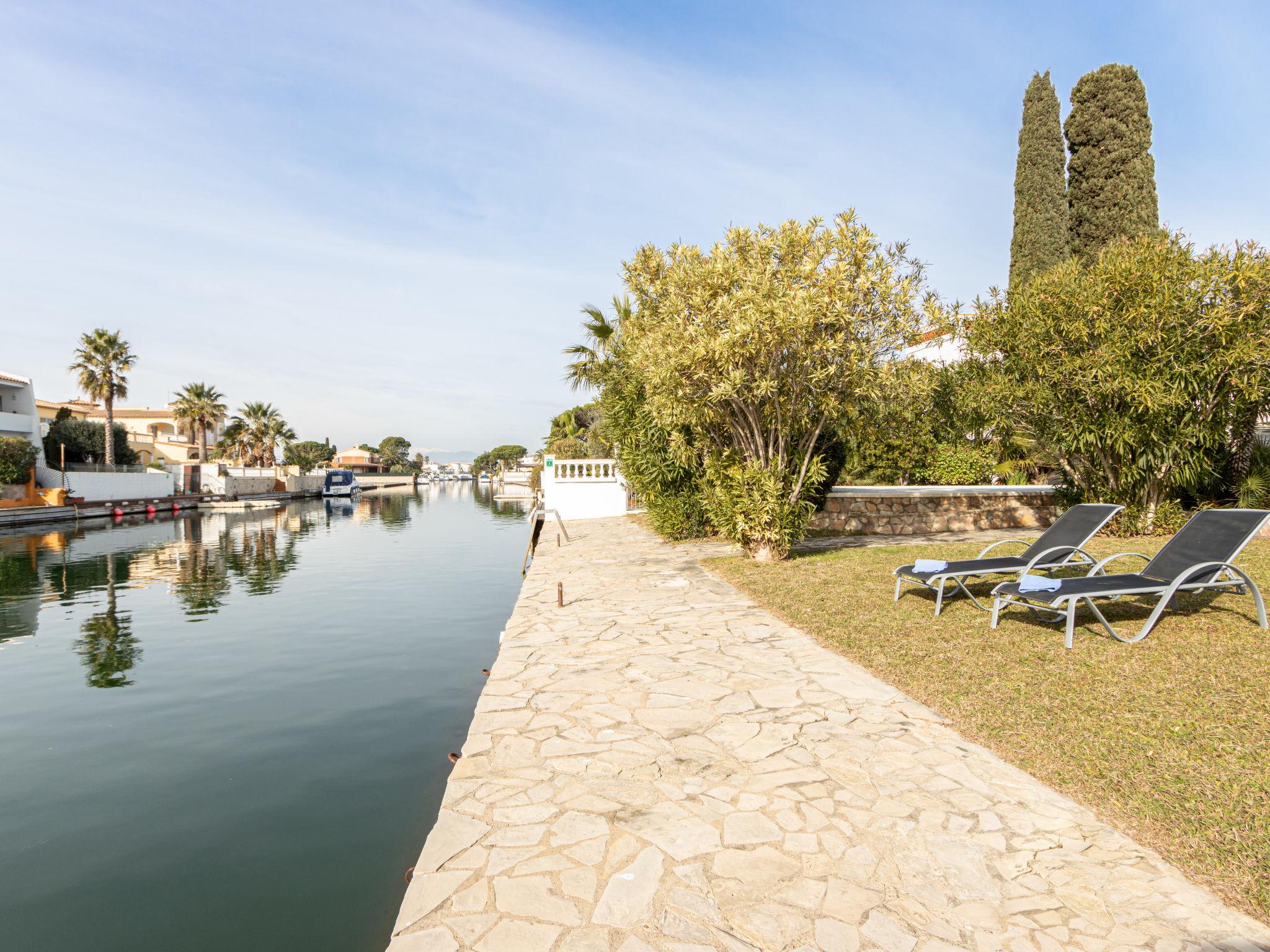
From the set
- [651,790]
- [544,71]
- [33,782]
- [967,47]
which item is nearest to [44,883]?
[33,782]

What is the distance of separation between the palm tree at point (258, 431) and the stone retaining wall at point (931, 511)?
6599 centimetres

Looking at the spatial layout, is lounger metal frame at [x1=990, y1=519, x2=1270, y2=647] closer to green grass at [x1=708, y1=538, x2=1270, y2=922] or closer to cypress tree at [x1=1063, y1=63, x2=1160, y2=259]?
green grass at [x1=708, y1=538, x2=1270, y2=922]

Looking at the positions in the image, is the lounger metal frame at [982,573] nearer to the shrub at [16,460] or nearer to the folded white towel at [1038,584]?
the folded white towel at [1038,584]

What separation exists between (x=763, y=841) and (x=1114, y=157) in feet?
105

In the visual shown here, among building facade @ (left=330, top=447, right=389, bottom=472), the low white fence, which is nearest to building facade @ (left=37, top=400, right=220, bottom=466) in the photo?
the low white fence

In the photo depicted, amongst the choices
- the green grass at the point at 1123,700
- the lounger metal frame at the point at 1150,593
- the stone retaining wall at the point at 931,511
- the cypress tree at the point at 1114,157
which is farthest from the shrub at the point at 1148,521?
the cypress tree at the point at 1114,157

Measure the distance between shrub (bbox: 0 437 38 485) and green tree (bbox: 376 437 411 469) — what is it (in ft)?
383

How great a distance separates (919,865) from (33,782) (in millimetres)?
7115

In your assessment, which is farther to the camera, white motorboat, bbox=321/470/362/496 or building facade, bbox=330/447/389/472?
building facade, bbox=330/447/389/472

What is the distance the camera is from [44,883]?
4.44 m

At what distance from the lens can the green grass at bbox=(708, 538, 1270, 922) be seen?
11.1 ft

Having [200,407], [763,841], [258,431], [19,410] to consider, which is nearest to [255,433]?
[258,431]

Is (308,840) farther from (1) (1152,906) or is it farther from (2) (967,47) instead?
(2) (967,47)

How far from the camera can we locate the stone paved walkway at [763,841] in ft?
8.85
